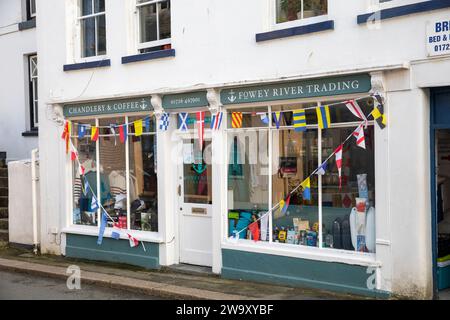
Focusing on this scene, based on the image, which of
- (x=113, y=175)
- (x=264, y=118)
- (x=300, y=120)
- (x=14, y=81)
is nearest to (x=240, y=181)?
(x=264, y=118)

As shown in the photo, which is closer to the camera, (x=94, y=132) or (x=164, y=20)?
(x=164, y=20)

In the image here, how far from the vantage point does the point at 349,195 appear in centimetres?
860

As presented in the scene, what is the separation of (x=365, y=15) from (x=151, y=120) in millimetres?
4256

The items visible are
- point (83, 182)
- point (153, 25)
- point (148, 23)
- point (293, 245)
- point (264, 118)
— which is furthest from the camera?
point (83, 182)

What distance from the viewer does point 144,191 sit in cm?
1115

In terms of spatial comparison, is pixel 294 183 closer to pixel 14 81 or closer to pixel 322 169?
pixel 322 169

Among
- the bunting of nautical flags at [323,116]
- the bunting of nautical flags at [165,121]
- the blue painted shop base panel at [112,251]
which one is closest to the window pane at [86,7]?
the bunting of nautical flags at [165,121]

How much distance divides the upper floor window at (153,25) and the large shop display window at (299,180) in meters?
2.01

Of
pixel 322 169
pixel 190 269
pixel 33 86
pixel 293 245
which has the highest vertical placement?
pixel 33 86

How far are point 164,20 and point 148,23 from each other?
0.41 metres

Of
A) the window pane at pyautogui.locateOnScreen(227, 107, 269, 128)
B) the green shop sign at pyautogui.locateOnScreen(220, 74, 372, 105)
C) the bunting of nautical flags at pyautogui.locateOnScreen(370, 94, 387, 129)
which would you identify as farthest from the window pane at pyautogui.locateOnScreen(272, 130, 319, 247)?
the bunting of nautical flags at pyautogui.locateOnScreen(370, 94, 387, 129)

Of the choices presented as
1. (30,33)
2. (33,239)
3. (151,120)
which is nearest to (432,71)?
(151,120)

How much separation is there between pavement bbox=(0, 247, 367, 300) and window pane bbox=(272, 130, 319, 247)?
31.5 inches
